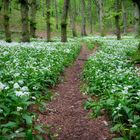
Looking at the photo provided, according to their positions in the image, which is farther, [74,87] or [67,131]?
[74,87]

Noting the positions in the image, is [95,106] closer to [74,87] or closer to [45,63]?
[74,87]

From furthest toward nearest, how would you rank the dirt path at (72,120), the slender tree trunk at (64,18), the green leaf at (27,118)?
1. the slender tree trunk at (64,18)
2. the dirt path at (72,120)
3. the green leaf at (27,118)

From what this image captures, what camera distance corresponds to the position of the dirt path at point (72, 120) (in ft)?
21.6

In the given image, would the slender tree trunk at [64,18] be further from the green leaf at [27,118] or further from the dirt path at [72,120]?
the green leaf at [27,118]

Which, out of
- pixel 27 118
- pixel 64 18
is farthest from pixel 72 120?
pixel 64 18

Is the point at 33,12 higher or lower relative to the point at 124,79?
higher

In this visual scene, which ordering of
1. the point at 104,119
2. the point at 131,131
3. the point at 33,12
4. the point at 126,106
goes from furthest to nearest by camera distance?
the point at 33,12 → the point at 104,119 → the point at 126,106 → the point at 131,131

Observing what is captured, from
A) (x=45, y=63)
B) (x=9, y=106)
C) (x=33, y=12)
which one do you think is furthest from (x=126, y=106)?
(x=33, y=12)

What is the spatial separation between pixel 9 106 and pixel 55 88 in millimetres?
4605

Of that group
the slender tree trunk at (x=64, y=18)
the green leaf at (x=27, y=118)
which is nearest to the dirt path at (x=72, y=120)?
the green leaf at (x=27, y=118)

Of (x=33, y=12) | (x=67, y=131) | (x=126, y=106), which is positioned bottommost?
(x=67, y=131)

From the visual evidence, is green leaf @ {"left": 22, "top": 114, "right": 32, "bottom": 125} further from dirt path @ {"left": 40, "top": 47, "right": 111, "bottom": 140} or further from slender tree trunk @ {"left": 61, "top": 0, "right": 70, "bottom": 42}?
slender tree trunk @ {"left": 61, "top": 0, "right": 70, "bottom": 42}

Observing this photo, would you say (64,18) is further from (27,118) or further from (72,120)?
(27,118)

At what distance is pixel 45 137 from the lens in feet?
20.7
